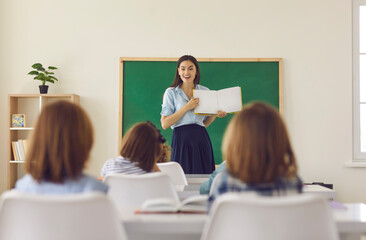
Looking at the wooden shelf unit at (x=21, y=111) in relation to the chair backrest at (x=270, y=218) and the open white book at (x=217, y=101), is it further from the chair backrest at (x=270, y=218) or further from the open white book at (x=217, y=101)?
the chair backrest at (x=270, y=218)

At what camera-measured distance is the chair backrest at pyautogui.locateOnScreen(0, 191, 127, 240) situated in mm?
973

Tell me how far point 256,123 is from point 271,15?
401cm

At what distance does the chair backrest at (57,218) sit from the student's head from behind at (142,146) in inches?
38.4

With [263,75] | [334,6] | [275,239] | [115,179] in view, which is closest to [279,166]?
[275,239]

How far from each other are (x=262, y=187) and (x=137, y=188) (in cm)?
75

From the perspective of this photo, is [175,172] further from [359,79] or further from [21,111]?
[359,79]

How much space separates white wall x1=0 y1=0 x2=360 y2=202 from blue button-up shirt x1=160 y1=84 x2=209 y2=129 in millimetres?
1453

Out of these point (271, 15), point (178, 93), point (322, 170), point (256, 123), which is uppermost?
point (271, 15)

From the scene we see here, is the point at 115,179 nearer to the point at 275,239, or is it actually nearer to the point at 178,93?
the point at 275,239

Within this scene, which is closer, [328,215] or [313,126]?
[328,215]

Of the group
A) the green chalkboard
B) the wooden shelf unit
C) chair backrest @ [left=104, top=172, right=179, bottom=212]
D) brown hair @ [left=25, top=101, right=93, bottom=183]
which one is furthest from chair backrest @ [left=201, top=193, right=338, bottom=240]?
the wooden shelf unit

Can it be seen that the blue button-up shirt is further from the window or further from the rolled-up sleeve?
the window

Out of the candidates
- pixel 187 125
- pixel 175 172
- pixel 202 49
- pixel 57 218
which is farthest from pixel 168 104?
pixel 57 218

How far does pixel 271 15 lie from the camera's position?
16.0 ft
